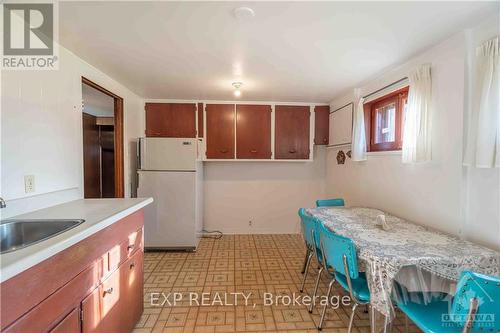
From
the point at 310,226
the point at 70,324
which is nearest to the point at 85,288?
the point at 70,324

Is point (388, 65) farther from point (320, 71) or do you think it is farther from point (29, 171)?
point (29, 171)

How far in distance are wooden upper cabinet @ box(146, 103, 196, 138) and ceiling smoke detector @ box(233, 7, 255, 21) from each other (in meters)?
2.48

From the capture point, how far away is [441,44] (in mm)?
1938

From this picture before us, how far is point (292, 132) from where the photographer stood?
4051 millimetres

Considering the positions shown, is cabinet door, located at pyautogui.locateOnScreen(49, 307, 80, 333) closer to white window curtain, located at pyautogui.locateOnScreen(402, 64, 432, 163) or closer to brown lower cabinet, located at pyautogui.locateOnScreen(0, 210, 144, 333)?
brown lower cabinet, located at pyautogui.locateOnScreen(0, 210, 144, 333)

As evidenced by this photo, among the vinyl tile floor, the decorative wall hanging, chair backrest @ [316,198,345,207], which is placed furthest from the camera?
the decorative wall hanging

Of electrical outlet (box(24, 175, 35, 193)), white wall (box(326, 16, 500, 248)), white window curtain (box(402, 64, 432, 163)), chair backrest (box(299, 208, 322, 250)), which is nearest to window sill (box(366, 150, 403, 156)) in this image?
white wall (box(326, 16, 500, 248))

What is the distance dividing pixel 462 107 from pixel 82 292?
259 centimetres

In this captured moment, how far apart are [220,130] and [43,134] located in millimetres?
2395

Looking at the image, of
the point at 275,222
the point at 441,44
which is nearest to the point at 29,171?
the point at 441,44

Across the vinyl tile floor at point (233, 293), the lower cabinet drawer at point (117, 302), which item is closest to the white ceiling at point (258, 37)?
the lower cabinet drawer at point (117, 302)

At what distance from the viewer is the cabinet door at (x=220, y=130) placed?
3.94 metres

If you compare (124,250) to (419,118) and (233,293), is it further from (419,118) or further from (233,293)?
(419,118)

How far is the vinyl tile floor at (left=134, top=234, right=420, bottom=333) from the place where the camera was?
1.95 m
